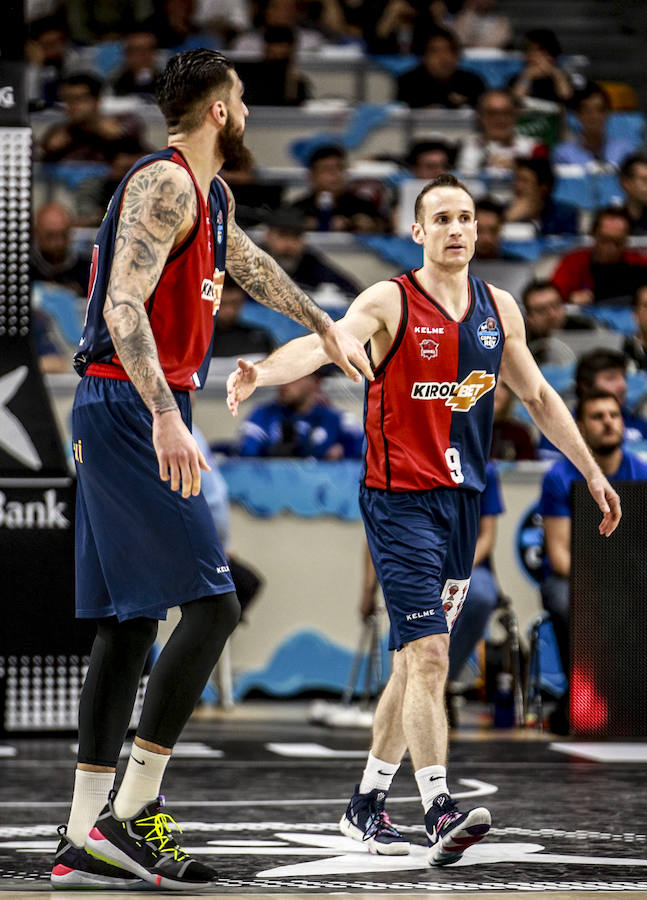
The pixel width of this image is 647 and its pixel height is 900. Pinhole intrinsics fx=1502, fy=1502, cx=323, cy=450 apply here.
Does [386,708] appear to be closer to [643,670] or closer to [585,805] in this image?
[585,805]

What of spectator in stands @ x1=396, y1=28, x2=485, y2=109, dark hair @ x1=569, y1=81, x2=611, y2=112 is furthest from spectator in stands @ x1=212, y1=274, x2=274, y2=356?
dark hair @ x1=569, y1=81, x2=611, y2=112

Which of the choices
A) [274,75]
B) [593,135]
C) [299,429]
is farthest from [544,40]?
[299,429]

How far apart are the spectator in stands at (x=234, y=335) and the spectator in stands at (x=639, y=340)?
2.44 metres

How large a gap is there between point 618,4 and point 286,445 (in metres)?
9.36

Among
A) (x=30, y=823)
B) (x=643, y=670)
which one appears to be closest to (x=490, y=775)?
(x=643, y=670)

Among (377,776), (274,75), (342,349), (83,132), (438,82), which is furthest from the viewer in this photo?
(438,82)

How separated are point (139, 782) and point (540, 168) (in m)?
9.68

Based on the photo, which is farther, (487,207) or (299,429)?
(487,207)

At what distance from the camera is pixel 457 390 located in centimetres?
477

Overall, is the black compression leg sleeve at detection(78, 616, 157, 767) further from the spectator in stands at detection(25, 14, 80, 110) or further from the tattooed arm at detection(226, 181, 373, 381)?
the spectator in stands at detection(25, 14, 80, 110)

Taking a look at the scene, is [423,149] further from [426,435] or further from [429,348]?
[426,435]

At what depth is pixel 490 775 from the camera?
6.21 m

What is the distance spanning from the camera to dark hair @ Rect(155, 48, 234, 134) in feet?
12.9

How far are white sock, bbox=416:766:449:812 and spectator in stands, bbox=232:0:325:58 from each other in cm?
1043
